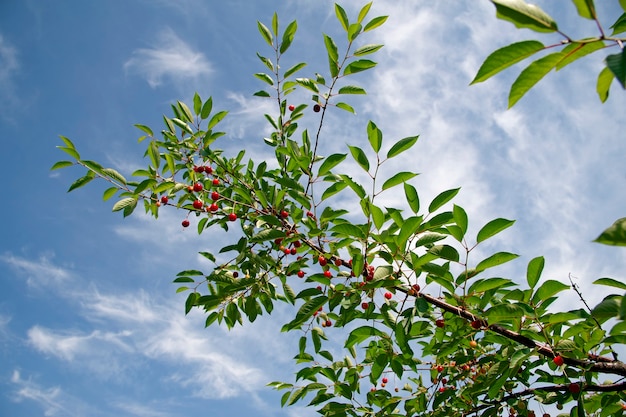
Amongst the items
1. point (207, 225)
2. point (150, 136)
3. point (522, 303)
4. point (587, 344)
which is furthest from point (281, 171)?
point (587, 344)

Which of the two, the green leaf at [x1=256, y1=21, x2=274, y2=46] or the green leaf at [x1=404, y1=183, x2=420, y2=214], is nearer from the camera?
the green leaf at [x1=404, y1=183, x2=420, y2=214]

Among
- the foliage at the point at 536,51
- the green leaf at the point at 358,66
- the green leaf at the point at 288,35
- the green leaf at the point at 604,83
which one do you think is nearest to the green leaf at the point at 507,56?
the foliage at the point at 536,51

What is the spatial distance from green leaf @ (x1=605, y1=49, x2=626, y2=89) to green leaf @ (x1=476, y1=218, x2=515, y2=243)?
120 centimetres

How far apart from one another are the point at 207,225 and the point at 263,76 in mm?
1236

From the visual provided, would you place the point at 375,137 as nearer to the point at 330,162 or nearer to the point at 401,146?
the point at 401,146

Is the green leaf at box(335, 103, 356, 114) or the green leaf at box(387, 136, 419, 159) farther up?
the green leaf at box(335, 103, 356, 114)

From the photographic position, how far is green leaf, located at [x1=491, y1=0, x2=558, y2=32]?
104cm

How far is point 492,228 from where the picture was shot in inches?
83.7

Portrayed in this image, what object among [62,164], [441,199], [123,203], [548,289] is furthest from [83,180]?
[548,289]

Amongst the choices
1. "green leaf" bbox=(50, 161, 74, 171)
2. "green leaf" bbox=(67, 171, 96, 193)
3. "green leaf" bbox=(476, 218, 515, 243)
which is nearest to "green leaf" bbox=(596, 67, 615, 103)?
"green leaf" bbox=(476, 218, 515, 243)

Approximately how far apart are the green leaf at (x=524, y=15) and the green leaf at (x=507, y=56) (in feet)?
0.22

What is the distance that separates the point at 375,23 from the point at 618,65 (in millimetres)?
2140

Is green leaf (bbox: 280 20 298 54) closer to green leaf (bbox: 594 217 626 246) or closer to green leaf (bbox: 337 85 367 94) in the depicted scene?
green leaf (bbox: 337 85 367 94)

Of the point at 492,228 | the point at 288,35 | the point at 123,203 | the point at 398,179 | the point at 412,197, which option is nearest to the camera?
the point at 492,228
